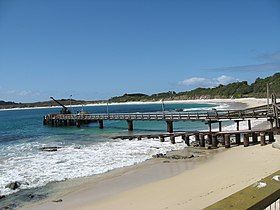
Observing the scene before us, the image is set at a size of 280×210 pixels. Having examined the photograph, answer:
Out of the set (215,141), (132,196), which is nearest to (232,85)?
(215,141)

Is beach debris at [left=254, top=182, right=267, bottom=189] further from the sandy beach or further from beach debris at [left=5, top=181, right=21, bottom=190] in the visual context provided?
beach debris at [left=5, top=181, right=21, bottom=190]

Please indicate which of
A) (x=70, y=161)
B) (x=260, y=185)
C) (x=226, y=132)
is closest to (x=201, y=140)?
(x=226, y=132)

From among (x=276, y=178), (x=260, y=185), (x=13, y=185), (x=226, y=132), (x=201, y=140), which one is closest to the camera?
(x=260, y=185)

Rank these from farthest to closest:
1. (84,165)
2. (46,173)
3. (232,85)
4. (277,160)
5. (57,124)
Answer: (232,85) → (57,124) → (84,165) → (46,173) → (277,160)

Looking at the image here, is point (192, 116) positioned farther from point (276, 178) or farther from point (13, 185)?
point (276, 178)

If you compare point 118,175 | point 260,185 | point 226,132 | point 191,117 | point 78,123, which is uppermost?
point 260,185

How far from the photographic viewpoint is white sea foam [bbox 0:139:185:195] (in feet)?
60.1

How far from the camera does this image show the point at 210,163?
19312 millimetres

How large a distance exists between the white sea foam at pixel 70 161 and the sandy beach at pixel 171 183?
147cm

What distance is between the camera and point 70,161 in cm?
2269

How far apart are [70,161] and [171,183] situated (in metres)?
9.64

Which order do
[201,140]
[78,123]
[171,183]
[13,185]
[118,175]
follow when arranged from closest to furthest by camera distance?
1. [171,183]
2. [13,185]
3. [118,175]
4. [201,140]
5. [78,123]

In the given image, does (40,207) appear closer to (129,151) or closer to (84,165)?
(84,165)

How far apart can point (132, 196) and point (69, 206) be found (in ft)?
7.75
